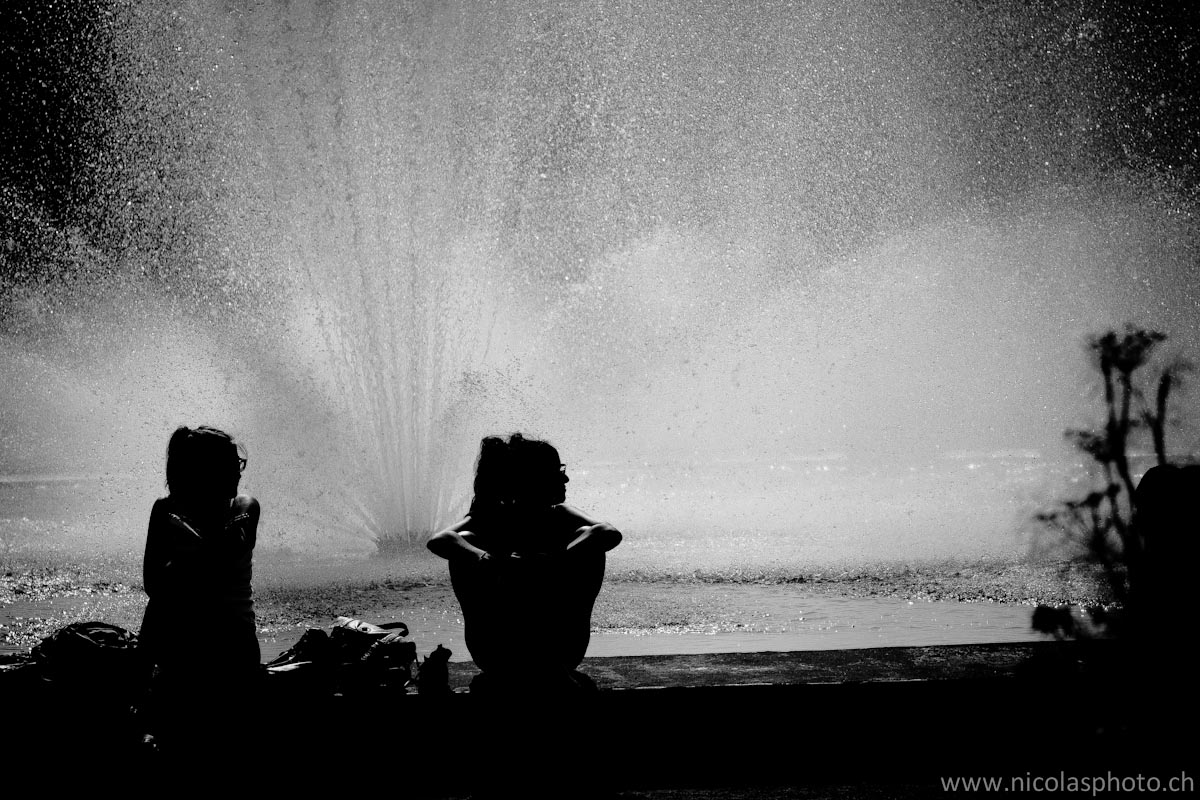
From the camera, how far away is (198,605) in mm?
3121

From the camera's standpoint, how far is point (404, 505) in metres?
13.8

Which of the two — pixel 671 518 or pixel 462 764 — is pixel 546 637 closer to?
pixel 462 764

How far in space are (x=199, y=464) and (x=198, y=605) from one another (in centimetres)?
50

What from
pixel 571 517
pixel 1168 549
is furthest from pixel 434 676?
pixel 1168 549

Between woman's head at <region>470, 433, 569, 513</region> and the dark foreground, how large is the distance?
0.73 meters

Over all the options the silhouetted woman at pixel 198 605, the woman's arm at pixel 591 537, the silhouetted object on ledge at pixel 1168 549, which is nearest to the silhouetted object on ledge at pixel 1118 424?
the silhouetted object on ledge at pixel 1168 549

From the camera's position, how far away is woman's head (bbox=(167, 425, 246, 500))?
124 inches

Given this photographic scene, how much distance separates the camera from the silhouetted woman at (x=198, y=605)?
3.04 metres

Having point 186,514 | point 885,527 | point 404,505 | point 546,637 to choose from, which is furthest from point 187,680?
point 885,527

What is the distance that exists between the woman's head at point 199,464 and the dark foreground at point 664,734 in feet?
2.34

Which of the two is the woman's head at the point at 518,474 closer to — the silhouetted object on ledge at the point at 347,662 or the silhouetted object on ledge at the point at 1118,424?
the silhouetted object on ledge at the point at 347,662

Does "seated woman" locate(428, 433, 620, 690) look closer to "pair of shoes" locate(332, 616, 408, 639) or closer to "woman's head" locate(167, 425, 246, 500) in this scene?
"pair of shoes" locate(332, 616, 408, 639)

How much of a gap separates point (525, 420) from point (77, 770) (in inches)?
819

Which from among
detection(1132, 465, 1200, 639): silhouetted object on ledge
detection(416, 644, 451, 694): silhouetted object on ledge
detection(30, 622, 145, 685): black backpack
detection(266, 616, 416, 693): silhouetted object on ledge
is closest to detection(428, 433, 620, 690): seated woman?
detection(416, 644, 451, 694): silhouetted object on ledge
